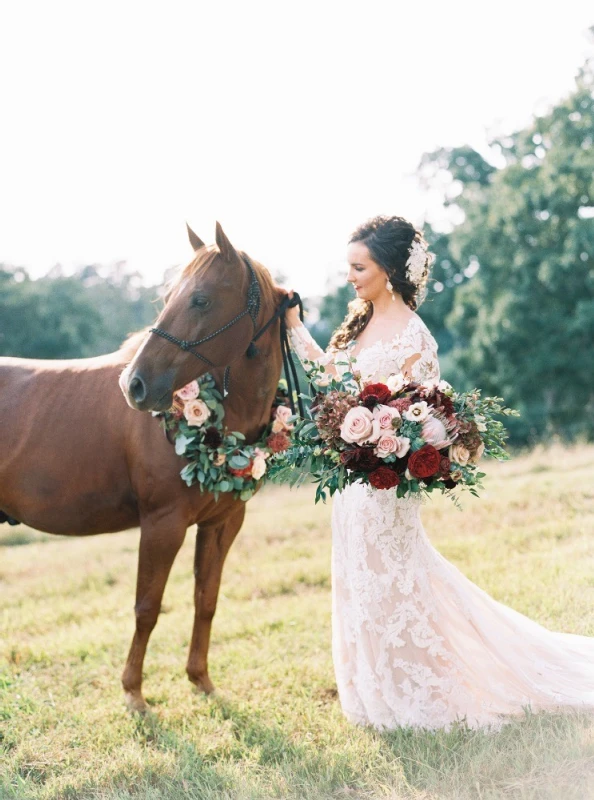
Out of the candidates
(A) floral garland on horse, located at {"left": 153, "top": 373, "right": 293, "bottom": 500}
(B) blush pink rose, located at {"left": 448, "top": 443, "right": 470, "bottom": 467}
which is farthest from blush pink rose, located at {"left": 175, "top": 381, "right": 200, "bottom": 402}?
(B) blush pink rose, located at {"left": 448, "top": 443, "right": 470, "bottom": 467}

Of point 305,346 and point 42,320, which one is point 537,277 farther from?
point 305,346

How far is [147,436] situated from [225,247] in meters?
1.17

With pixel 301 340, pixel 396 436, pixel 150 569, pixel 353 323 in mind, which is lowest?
pixel 150 569

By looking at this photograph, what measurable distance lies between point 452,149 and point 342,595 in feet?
107

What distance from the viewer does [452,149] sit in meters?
33.7

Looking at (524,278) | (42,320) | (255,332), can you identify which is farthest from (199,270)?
(42,320)

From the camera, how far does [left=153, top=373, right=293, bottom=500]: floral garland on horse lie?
160 inches

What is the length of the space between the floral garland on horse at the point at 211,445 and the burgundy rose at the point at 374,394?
62cm

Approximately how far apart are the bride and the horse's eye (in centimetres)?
59

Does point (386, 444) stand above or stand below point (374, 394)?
below

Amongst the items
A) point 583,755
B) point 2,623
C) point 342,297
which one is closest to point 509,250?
point 342,297

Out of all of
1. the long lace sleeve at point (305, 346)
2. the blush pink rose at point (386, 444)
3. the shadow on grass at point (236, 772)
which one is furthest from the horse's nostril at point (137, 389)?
the shadow on grass at point (236, 772)

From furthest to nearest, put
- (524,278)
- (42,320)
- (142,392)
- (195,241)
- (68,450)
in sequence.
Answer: (42,320), (524,278), (68,450), (195,241), (142,392)

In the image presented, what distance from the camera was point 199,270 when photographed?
12.5 feet
